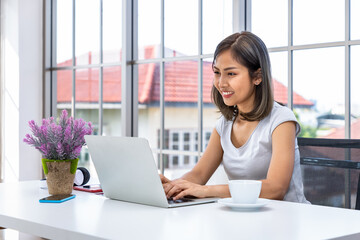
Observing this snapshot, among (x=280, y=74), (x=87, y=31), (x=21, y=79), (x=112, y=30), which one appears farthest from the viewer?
(x=21, y=79)

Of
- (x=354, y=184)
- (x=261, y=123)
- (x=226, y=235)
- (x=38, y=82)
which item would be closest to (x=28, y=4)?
(x=38, y=82)

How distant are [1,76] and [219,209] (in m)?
3.63

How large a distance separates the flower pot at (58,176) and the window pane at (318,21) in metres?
1.49

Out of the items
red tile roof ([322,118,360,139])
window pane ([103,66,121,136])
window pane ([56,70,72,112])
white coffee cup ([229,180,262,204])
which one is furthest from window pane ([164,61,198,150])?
white coffee cup ([229,180,262,204])

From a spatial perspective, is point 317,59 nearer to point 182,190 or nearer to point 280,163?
point 280,163

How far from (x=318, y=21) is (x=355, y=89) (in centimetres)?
39

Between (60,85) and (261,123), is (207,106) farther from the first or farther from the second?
(60,85)

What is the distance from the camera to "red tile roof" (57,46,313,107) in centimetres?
318

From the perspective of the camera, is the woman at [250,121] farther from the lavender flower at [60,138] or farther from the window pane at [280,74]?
the window pane at [280,74]

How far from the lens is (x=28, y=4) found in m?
4.34

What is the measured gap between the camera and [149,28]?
354 centimetres

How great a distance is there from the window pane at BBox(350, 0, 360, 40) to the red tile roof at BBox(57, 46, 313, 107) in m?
0.40

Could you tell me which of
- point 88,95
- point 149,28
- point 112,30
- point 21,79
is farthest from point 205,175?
point 21,79

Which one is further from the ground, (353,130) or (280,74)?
(280,74)
